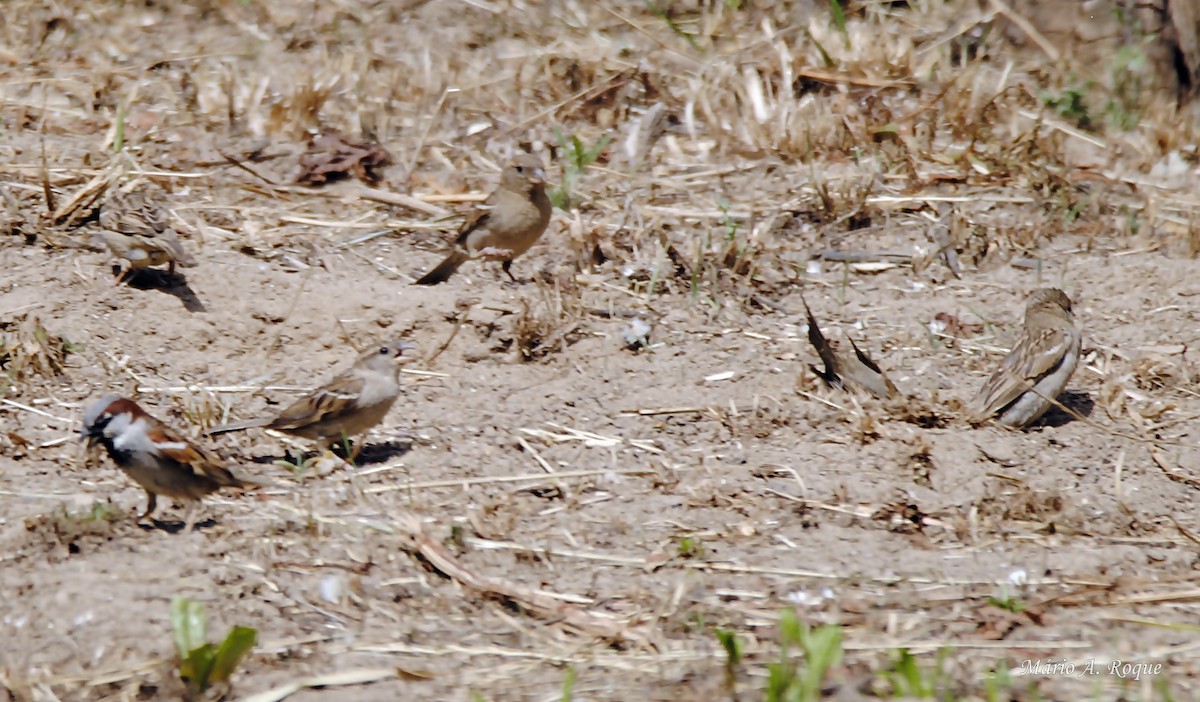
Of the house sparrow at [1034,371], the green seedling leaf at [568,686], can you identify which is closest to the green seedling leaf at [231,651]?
the green seedling leaf at [568,686]

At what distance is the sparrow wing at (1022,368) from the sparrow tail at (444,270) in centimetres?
287

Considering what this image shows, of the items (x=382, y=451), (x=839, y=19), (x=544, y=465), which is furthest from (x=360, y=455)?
(x=839, y=19)

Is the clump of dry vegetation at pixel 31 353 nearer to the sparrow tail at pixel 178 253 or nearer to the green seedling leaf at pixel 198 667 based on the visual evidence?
the sparrow tail at pixel 178 253

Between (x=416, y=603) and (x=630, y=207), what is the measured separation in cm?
404

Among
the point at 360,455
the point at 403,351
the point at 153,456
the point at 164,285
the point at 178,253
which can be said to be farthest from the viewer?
the point at 164,285

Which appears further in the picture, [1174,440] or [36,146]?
[36,146]

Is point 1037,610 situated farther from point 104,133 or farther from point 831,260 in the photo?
point 104,133

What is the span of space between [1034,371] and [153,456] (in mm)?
3911

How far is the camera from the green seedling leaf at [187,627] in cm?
443

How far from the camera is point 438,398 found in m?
6.99

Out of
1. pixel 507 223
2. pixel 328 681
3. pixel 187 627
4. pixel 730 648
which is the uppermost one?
pixel 187 627

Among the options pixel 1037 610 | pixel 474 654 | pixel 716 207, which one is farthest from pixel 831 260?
pixel 474 654

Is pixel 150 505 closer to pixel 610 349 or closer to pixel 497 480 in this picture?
pixel 497 480

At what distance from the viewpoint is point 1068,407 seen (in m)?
7.16
